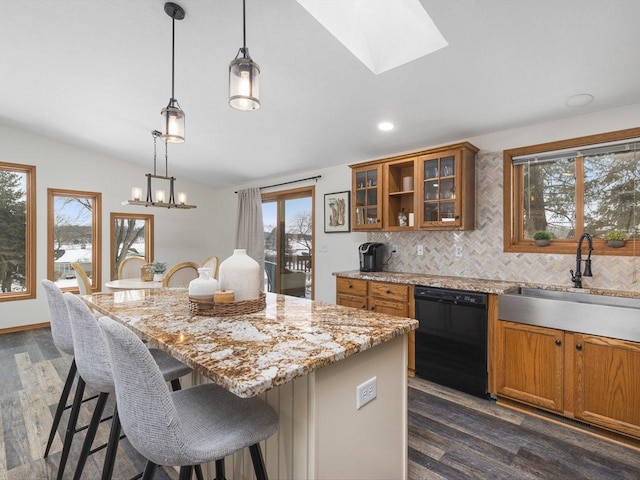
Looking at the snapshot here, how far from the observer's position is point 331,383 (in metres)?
1.16

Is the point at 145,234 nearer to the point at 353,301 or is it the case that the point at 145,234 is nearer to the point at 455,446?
the point at 353,301

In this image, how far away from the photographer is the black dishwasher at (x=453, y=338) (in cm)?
269

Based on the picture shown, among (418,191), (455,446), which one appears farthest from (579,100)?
(455,446)

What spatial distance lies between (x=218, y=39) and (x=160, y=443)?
8.27 ft

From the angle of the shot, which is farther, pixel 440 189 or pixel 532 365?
pixel 440 189

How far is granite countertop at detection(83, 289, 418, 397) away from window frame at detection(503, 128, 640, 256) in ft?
6.89

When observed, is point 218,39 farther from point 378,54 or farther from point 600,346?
point 600,346

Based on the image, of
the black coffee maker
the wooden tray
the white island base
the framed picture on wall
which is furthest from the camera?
the framed picture on wall

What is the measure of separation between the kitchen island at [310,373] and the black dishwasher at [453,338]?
4.74 feet

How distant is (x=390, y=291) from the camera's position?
3.27 meters

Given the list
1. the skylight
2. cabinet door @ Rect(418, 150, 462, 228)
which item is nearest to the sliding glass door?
cabinet door @ Rect(418, 150, 462, 228)

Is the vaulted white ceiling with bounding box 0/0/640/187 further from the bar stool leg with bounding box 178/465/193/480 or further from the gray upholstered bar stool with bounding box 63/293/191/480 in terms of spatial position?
the bar stool leg with bounding box 178/465/193/480

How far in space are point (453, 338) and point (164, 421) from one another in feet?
8.19

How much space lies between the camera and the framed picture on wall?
434 centimetres
